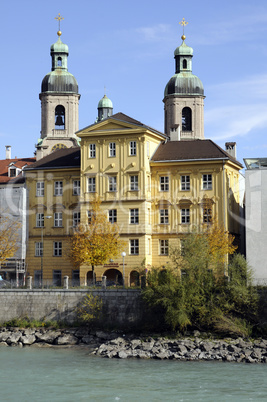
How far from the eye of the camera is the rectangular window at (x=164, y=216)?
65.6m

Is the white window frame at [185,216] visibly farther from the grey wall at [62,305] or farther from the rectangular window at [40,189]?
the rectangular window at [40,189]

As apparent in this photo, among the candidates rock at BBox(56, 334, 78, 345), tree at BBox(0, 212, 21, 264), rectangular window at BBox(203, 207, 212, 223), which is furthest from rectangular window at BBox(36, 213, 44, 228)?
rock at BBox(56, 334, 78, 345)

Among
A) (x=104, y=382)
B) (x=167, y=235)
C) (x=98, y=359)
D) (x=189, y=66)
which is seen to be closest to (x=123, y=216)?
(x=167, y=235)

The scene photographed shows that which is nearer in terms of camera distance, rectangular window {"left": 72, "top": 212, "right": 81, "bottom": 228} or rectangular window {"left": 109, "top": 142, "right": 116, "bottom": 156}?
rectangular window {"left": 109, "top": 142, "right": 116, "bottom": 156}

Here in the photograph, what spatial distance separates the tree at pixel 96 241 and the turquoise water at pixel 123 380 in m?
16.9

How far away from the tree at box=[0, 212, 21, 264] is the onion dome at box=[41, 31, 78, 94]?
24.4m

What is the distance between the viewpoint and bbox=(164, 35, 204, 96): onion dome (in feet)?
298

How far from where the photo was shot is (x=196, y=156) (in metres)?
65.1

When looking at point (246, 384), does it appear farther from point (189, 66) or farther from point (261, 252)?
point (189, 66)

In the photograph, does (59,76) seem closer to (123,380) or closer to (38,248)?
(38,248)

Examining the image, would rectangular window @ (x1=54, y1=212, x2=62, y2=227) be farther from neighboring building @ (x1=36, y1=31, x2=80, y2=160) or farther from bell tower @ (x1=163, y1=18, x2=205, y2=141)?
bell tower @ (x1=163, y1=18, x2=205, y2=141)

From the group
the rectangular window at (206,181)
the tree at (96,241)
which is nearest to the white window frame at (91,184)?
the tree at (96,241)

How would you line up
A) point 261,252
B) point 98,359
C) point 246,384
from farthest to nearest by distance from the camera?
1. point 261,252
2. point 98,359
3. point 246,384

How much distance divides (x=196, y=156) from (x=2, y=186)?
1987 cm
